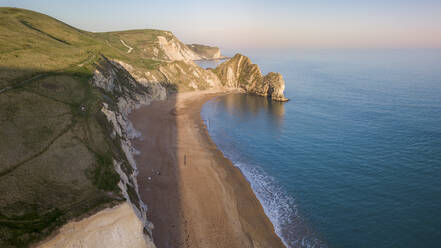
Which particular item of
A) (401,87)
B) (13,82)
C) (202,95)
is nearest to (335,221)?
(13,82)

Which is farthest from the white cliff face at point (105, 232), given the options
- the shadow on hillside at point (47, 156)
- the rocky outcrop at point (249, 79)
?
the rocky outcrop at point (249, 79)

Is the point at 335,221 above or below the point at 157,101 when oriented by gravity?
below

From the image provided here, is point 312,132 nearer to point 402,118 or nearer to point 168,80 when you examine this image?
point 402,118

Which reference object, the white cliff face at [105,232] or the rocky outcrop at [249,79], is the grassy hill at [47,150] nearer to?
the white cliff face at [105,232]

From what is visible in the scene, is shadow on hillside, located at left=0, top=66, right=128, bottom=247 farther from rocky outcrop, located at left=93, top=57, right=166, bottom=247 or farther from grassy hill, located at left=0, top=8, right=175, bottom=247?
rocky outcrop, located at left=93, top=57, right=166, bottom=247

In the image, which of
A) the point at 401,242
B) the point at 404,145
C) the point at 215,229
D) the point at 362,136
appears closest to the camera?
the point at 401,242

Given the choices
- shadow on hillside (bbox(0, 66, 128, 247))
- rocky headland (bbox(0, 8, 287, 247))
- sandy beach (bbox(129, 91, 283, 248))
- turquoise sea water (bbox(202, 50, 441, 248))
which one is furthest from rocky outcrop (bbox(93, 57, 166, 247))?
turquoise sea water (bbox(202, 50, 441, 248))

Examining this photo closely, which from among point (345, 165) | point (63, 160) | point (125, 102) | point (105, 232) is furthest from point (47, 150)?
point (345, 165)

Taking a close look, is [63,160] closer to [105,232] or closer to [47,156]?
[47,156]
